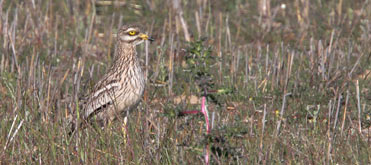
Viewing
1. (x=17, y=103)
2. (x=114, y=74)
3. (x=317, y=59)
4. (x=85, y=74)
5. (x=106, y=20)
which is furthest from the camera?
(x=106, y=20)

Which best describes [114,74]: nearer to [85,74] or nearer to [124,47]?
[124,47]

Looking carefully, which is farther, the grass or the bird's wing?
the bird's wing

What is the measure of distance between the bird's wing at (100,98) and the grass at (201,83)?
0.25 m

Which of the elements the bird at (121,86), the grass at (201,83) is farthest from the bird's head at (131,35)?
the grass at (201,83)

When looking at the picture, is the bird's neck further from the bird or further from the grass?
the grass

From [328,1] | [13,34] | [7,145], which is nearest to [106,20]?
[13,34]

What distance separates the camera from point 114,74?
23.4ft

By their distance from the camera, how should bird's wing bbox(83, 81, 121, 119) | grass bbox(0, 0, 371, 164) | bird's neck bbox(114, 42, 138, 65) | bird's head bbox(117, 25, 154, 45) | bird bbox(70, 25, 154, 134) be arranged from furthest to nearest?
bird's head bbox(117, 25, 154, 45) < bird's neck bbox(114, 42, 138, 65) < bird's wing bbox(83, 81, 121, 119) < bird bbox(70, 25, 154, 134) < grass bbox(0, 0, 371, 164)

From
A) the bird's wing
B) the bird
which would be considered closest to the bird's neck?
the bird

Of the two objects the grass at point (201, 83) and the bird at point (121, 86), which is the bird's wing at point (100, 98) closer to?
the bird at point (121, 86)

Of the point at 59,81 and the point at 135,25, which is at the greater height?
the point at 135,25

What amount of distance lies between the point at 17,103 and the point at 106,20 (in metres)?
4.20

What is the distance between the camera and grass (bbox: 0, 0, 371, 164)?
557 cm

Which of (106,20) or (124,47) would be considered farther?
(106,20)
